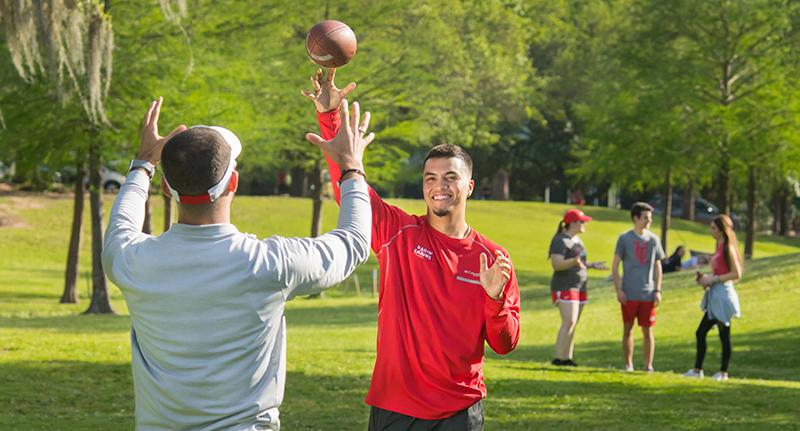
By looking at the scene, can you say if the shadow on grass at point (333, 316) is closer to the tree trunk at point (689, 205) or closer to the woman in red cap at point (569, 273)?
the woman in red cap at point (569, 273)

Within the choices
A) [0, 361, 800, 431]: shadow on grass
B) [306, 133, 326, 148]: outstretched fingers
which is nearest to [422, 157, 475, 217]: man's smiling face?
[306, 133, 326, 148]: outstretched fingers

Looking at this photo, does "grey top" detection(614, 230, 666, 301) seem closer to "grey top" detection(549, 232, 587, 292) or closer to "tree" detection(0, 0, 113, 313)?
"grey top" detection(549, 232, 587, 292)

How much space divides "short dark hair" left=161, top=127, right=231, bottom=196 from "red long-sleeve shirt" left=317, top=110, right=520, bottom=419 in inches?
95.5

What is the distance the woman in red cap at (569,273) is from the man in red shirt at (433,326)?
932cm

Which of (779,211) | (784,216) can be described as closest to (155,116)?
(784,216)

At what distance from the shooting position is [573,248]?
16.0m

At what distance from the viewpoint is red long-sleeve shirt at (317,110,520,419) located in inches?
251

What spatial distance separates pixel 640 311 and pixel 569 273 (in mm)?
999

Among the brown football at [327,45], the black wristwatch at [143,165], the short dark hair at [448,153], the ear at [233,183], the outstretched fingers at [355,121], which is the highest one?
the brown football at [327,45]

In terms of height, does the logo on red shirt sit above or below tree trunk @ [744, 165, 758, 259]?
below

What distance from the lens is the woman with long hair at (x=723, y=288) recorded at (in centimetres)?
1548

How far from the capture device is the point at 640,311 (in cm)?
1592

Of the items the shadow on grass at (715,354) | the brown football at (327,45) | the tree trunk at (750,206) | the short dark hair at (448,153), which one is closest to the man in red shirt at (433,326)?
the short dark hair at (448,153)

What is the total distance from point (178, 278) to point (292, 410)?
830cm
